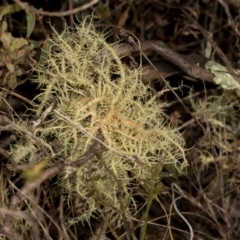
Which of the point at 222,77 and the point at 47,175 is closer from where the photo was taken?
the point at 47,175

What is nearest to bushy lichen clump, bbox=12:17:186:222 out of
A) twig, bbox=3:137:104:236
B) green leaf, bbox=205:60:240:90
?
twig, bbox=3:137:104:236

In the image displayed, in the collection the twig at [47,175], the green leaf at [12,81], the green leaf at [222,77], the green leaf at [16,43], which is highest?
the green leaf at [16,43]

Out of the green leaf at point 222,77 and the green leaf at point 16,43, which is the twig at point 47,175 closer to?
the green leaf at point 16,43

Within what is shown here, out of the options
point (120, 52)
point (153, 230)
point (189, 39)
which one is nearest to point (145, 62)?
point (120, 52)

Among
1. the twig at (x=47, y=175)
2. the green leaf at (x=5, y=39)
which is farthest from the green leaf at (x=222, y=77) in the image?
the green leaf at (x=5, y=39)

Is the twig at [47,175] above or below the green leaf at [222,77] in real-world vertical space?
below

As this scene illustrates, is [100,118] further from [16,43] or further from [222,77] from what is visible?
[222,77]

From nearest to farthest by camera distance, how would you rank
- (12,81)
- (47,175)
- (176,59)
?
1. (47,175)
2. (12,81)
3. (176,59)

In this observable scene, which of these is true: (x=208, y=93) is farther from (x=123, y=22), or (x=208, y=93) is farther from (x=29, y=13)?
(x=29, y=13)

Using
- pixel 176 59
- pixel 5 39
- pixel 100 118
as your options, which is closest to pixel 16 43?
pixel 5 39
